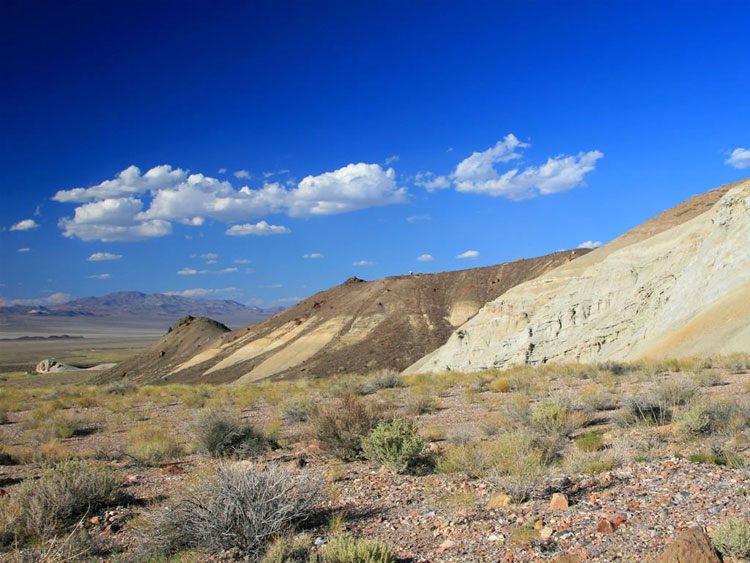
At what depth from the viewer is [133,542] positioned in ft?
19.2

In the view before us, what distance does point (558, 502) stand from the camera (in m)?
5.67

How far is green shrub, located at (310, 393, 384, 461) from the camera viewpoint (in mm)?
9391

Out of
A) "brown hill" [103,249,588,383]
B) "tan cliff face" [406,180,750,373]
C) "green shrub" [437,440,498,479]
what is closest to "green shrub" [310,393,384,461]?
"green shrub" [437,440,498,479]

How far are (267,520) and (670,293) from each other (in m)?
26.5

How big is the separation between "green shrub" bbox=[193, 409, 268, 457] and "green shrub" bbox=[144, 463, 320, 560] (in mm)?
4216

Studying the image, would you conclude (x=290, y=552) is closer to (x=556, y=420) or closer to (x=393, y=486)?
(x=393, y=486)

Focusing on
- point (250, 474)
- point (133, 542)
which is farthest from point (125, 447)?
point (250, 474)

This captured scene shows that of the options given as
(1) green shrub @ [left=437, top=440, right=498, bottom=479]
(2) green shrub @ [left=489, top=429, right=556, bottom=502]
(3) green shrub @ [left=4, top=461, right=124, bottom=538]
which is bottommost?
(1) green shrub @ [left=437, top=440, right=498, bottom=479]

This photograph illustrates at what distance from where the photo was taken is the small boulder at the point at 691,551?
401cm

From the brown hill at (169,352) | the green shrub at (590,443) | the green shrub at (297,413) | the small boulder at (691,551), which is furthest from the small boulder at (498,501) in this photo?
the brown hill at (169,352)

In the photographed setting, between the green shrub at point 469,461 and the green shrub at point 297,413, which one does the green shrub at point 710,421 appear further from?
the green shrub at point 297,413

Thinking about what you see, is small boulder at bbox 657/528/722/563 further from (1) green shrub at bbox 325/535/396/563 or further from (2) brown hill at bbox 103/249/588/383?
(2) brown hill at bbox 103/249/588/383

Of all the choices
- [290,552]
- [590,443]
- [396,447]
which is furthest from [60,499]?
[590,443]

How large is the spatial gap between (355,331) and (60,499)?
1853 inches
